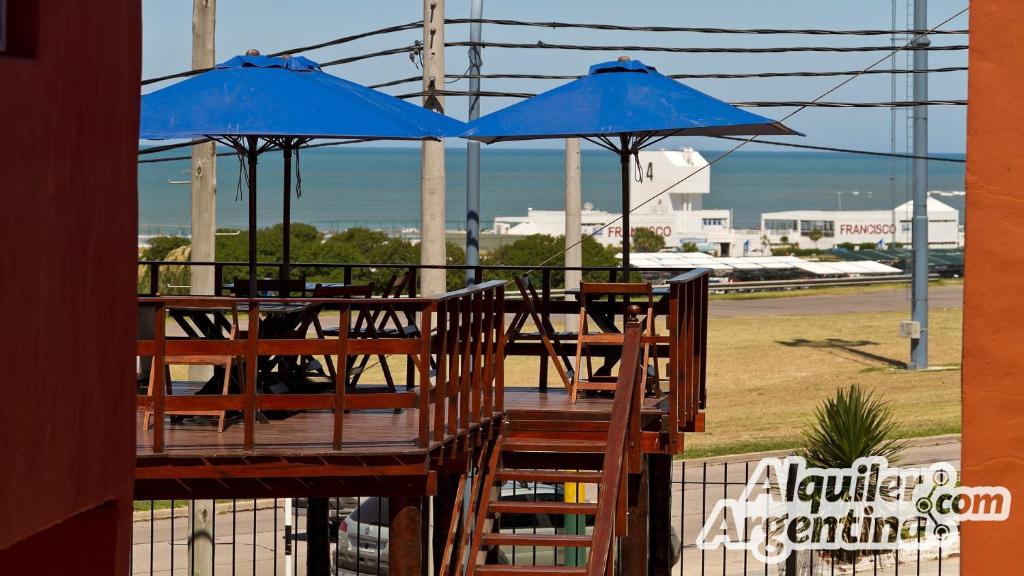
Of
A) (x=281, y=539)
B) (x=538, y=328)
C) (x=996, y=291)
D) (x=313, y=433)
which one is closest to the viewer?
(x=996, y=291)

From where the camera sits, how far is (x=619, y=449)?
8914 mm

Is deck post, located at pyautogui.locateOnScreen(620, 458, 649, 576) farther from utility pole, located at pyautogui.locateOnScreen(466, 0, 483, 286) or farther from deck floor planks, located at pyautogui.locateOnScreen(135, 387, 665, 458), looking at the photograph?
utility pole, located at pyautogui.locateOnScreen(466, 0, 483, 286)

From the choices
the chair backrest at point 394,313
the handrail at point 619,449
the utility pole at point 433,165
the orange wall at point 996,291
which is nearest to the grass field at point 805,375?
the utility pole at point 433,165

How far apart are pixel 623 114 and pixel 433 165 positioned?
405 cm

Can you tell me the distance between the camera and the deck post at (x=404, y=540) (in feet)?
28.9

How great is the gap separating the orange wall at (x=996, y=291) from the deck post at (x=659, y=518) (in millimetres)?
5930

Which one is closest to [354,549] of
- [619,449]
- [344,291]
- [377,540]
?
[377,540]

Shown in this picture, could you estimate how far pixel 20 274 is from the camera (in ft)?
16.0

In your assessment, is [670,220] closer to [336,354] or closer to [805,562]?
[805,562]

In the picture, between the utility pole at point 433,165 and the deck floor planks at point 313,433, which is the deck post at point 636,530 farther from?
the utility pole at point 433,165

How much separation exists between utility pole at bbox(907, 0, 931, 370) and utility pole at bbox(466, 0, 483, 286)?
13.6 m

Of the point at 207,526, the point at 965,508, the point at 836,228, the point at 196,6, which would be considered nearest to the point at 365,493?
the point at 965,508

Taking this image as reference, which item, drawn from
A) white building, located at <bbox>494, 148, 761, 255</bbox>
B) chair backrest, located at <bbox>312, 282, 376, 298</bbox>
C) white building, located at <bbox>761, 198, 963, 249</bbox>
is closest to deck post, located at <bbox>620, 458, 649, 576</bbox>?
chair backrest, located at <bbox>312, 282, 376, 298</bbox>

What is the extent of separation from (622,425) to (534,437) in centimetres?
144
